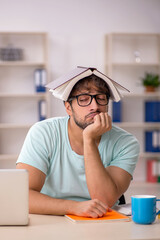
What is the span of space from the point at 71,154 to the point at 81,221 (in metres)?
0.54

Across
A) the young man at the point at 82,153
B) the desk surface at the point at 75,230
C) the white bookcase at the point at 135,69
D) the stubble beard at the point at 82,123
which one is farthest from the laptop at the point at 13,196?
the white bookcase at the point at 135,69

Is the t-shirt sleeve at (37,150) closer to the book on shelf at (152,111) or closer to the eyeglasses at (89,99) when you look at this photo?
the eyeglasses at (89,99)

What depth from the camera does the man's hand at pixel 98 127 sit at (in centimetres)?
190

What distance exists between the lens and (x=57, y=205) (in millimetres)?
1608

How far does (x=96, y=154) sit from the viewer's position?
1848 millimetres

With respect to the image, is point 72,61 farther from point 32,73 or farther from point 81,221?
point 81,221

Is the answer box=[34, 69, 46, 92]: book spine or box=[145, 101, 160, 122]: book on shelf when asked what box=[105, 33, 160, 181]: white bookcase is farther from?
box=[34, 69, 46, 92]: book spine

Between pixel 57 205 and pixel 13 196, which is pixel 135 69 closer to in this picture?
pixel 57 205

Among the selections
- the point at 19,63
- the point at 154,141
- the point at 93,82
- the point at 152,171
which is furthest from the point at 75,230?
the point at 152,171

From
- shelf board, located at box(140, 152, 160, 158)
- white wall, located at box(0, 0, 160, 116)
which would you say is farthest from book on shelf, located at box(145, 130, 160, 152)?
white wall, located at box(0, 0, 160, 116)

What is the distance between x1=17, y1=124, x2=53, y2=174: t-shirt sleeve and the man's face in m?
0.17

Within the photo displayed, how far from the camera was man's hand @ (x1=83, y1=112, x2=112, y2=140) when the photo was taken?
1.90 m

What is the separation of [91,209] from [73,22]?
451 centimetres

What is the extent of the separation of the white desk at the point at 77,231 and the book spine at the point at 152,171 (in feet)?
14.0
